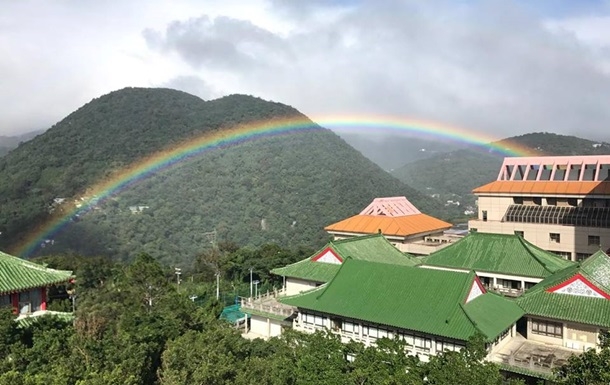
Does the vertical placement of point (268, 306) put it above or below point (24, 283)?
below

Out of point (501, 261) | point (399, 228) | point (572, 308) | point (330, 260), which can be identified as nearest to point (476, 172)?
point (399, 228)

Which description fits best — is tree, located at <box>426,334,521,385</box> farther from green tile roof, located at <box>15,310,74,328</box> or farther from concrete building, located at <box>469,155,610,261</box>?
concrete building, located at <box>469,155,610,261</box>

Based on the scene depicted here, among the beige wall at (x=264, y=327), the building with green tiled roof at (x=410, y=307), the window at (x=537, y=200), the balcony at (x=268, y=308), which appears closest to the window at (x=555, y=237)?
the window at (x=537, y=200)

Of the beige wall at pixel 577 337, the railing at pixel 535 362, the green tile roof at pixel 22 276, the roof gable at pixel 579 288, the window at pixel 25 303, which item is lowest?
the railing at pixel 535 362

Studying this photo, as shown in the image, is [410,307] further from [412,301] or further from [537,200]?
[537,200]

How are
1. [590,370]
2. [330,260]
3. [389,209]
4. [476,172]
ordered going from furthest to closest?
[476,172] < [389,209] < [330,260] < [590,370]

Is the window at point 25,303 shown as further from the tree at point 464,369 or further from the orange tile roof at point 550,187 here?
the orange tile roof at point 550,187
